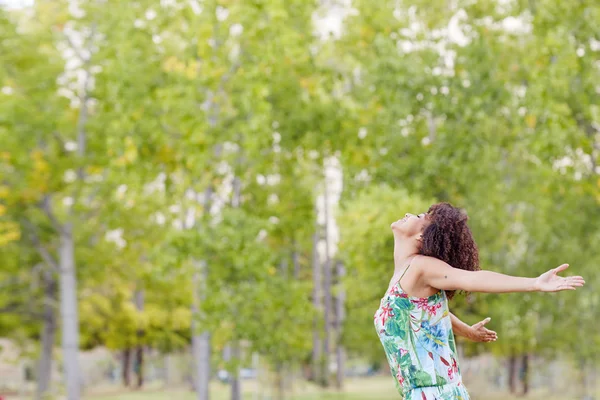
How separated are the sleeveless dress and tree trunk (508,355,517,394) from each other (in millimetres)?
33173

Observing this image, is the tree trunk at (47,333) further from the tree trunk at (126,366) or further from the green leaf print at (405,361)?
the green leaf print at (405,361)

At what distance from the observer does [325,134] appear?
71.4 ft

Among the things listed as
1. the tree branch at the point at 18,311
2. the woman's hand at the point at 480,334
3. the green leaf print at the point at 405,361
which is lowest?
the green leaf print at the point at 405,361

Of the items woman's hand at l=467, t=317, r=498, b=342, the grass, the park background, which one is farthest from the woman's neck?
the grass

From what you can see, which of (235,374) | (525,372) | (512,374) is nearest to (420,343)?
(235,374)

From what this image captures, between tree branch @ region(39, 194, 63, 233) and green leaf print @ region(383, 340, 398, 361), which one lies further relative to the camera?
tree branch @ region(39, 194, 63, 233)

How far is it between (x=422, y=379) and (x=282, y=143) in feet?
56.0

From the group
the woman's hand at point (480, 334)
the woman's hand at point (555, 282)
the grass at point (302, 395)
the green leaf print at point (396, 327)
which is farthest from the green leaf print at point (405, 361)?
the grass at point (302, 395)

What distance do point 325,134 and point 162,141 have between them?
3578 millimetres

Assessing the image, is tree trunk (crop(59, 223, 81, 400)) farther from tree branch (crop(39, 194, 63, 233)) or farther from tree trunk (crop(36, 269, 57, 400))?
tree trunk (crop(36, 269, 57, 400))

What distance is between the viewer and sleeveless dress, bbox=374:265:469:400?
4816 millimetres

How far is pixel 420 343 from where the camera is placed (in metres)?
4.87

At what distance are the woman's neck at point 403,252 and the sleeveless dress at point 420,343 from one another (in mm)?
86

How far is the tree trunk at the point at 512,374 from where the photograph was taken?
37.1 metres
